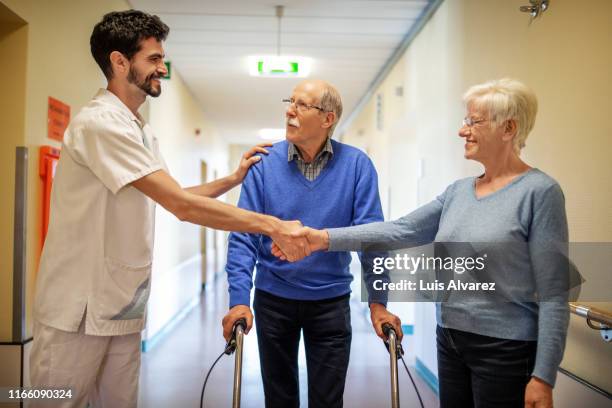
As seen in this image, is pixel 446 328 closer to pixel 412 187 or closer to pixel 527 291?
pixel 527 291

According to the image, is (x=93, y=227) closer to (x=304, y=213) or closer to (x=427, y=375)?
(x=304, y=213)

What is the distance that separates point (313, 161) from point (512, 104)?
679 mm

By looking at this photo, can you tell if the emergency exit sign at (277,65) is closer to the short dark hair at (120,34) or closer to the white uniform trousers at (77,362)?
the short dark hair at (120,34)

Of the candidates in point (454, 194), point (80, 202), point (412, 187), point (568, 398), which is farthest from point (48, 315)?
point (412, 187)

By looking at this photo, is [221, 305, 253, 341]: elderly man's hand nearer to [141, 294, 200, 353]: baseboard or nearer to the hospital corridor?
the hospital corridor

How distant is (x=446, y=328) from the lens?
149 cm

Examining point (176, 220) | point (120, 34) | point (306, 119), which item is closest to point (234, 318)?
point (306, 119)

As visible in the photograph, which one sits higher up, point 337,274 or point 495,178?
point 495,178

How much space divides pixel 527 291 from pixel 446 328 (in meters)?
0.26

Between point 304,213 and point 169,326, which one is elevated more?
point 304,213

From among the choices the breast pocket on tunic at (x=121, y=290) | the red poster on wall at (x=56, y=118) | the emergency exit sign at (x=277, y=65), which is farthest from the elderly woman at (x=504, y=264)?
the emergency exit sign at (x=277, y=65)

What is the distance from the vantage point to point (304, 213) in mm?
1721

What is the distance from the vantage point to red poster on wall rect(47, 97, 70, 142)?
2635 mm

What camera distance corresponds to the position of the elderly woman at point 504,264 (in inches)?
49.6
